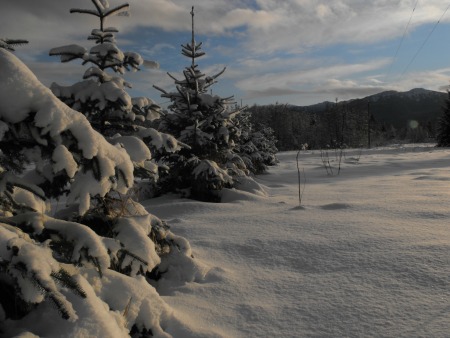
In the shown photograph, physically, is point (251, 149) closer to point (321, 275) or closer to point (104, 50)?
point (104, 50)

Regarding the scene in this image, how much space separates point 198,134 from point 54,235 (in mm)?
5366

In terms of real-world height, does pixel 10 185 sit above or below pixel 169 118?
below

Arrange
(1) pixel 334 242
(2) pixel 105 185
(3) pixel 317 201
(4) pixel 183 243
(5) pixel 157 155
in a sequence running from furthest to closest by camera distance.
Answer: (5) pixel 157 155 → (3) pixel 317 201 → (1) pixel 334 242 → (4) pixel 183 243 → (2) pixel 105 185

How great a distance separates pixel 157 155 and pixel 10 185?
5.07 meters

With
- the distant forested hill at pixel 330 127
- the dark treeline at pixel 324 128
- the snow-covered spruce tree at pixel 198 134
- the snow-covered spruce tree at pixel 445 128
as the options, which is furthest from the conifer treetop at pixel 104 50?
the dark treeline at pixel 324 128

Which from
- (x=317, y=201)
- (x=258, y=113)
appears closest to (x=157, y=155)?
(x=317, y=201)

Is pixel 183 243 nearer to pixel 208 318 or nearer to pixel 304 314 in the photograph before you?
pixel 208 318

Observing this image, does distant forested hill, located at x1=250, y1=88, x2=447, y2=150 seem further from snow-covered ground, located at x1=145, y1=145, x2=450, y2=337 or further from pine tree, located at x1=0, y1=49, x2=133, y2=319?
pine tree, located at x1=0, y1=49, x2=133, y2=319

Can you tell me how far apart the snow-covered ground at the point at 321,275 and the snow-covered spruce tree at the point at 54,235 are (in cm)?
51

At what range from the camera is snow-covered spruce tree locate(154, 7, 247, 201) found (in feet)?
22.2

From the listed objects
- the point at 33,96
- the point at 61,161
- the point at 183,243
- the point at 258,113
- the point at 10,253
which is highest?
the point at 258,113

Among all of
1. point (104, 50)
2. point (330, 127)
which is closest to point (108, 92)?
point (104, 50)

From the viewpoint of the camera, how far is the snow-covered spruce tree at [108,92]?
3.09 metres

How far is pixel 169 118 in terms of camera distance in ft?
23.8
